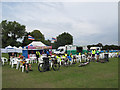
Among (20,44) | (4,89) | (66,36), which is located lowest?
(4,89)

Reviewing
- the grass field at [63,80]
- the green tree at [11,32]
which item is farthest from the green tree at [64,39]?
the grass field at [63,80]

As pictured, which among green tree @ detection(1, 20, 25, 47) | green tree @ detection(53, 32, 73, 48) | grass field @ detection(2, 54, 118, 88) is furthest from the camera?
A: green tree @ detection(53, 32, 73, 48)

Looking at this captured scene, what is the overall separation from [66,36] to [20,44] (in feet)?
72.2

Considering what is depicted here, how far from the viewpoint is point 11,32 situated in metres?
40.4

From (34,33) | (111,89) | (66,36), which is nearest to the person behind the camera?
(111,89)

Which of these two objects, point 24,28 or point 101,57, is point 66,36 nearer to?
point 24,28

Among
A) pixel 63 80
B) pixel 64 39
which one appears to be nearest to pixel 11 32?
pixel 64 39

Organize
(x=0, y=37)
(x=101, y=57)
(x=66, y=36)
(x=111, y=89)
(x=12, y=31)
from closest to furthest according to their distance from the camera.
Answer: (x=111, y=89), (x=101, y=57), (x=0, y=37), (x=12, y=31), (x=66, y=36)

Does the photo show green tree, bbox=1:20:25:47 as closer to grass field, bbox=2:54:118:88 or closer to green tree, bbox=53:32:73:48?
green tree, bbox=53:32:73:48

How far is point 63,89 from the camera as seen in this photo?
3947mm

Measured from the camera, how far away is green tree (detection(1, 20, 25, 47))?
39094 millimetres

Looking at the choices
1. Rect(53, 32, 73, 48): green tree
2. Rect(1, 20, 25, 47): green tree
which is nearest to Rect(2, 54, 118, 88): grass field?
Rect(1, 20, 25, 47): green tree

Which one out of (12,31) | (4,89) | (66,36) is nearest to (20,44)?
(12,31)

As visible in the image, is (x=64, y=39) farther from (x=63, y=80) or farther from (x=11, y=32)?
(x=63, y=80)
